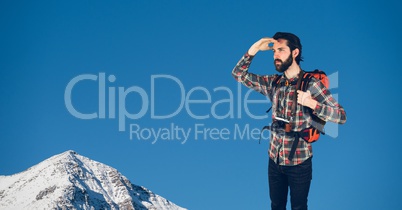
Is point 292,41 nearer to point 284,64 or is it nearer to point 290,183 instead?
point 284,64

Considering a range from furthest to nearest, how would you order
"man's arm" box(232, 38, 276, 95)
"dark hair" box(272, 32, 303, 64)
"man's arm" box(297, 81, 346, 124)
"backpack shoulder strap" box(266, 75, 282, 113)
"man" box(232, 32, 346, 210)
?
"man's arm" box(232, 38, 276, 95)
"backpack shoulder strap" box(266, 75, 282, 113)
"dark hair" box(272, 32, 303, 64)
"man" box(232, 32, 346, 210)
"man's arm" box(297, 81, 346, 124)

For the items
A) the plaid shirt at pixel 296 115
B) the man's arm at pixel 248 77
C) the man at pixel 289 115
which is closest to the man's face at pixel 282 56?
the man at pixel 289 115

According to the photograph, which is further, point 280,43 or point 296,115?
point 280,43

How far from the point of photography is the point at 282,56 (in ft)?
30.2

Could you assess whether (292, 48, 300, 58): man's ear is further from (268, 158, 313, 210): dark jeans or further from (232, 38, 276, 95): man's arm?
(268, 158, 313, 210): dark jeans

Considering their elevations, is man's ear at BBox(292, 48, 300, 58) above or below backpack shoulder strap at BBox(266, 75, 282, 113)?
above

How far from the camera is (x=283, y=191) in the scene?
9.59m

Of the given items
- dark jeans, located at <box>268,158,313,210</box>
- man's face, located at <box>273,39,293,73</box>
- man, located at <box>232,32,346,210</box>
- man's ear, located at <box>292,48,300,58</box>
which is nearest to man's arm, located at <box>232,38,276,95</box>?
man, located at <box>232,32,346,210</box>

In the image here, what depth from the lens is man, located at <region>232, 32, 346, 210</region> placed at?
354 inches

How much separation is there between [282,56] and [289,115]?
975 millimetres

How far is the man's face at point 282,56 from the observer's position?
30.2ft

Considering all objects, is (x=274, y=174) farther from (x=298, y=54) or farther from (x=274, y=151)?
(x=298, y=54)

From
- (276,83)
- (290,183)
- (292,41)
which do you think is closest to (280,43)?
(292,41)

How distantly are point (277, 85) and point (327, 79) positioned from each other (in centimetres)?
85
